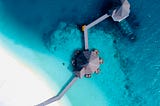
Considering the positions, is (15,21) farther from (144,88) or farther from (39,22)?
(144,88)

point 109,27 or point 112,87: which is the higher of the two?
point 109,27

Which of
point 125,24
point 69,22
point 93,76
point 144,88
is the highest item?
point 69,22

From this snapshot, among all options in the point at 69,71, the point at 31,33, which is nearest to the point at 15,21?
the point at 31,33
